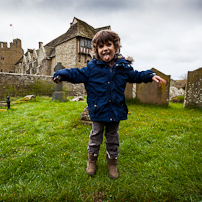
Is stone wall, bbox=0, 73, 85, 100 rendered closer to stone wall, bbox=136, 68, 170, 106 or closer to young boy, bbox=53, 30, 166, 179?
stone wall, bbox=136, 68, 170, 106

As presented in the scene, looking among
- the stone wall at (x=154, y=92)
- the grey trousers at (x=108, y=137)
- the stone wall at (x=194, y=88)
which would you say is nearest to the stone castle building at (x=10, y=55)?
the stone wall at (x=154, y=92)

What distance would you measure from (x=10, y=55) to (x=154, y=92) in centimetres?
5163

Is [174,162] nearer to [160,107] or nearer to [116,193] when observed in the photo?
[116,193]

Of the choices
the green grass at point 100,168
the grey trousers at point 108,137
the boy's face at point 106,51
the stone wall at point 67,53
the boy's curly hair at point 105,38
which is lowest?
the green grass at point 100,168

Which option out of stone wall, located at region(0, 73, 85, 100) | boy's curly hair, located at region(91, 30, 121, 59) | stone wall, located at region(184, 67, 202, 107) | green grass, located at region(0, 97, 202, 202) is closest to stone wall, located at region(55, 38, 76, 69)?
stone wall, located at region(0, 73, 85, 100)

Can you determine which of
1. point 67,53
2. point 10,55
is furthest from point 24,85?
point 10,55

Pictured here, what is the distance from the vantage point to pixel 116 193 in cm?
149

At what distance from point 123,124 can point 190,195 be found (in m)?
2.28

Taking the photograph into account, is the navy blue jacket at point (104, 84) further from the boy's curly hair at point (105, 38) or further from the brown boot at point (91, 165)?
the brown boot at point (91, 165)

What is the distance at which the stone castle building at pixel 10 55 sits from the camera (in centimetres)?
4106

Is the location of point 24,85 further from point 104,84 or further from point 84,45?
point 104,84

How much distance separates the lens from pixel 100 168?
74.9 inches

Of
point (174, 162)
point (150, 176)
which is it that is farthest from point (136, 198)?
point (174, 162)

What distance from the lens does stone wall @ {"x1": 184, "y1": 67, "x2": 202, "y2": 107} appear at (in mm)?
5188
